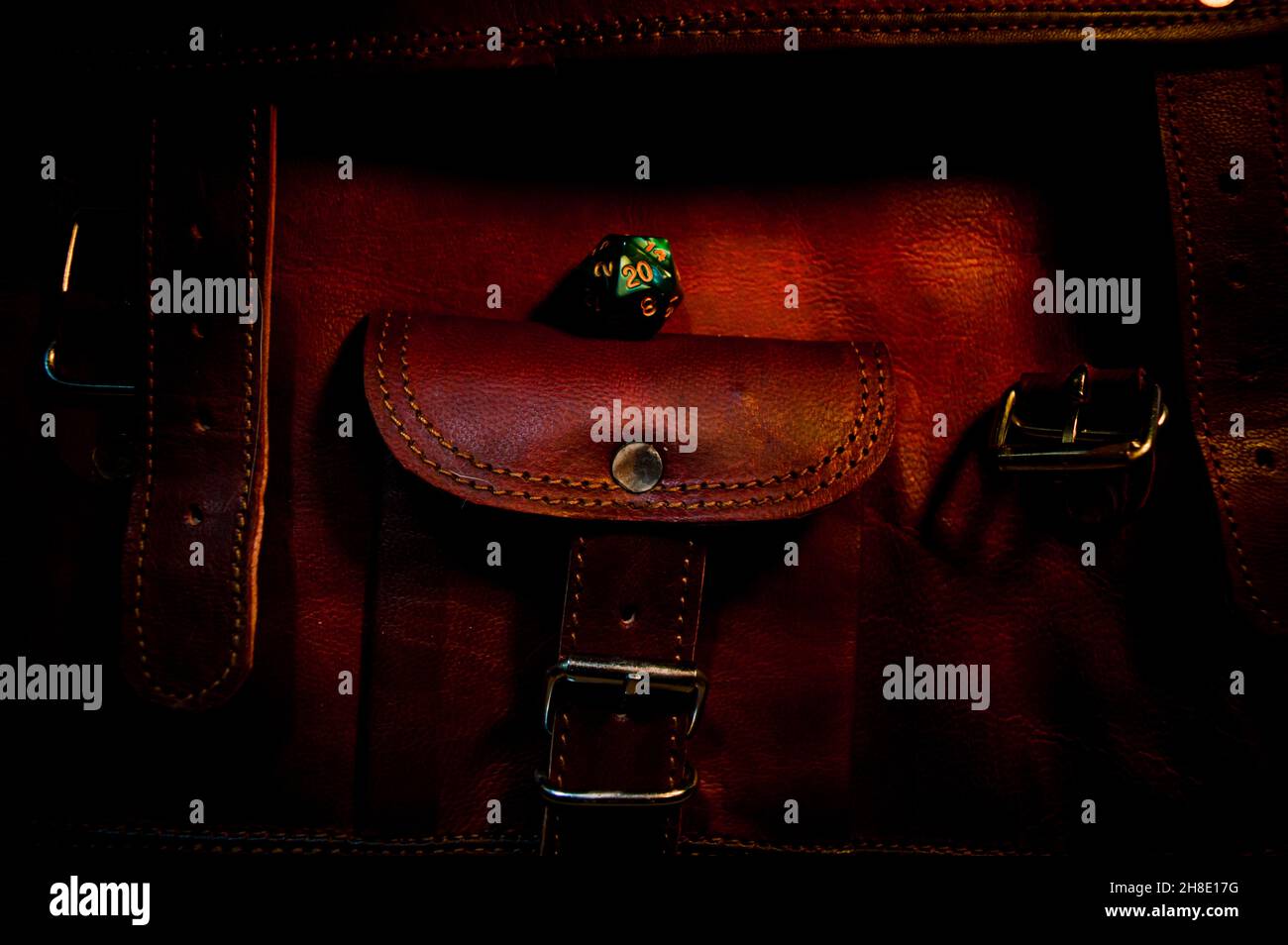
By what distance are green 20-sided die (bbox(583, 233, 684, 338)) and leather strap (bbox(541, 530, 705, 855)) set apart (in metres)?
0.13

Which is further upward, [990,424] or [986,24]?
[986,24]

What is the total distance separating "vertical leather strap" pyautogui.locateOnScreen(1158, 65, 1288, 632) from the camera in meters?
0.42

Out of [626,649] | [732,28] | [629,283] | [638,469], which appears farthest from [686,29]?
[626,649]

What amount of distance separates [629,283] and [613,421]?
8 cm

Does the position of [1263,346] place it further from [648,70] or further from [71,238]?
[71,238]

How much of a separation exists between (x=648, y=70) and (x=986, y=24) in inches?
7.7

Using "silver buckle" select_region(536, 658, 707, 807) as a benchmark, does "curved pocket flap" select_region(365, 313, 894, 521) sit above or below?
above

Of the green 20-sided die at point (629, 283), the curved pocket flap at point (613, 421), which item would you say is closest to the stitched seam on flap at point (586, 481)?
the curved pocket flap at point (613, 421)

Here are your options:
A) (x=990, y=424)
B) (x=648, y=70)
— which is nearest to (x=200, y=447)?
(x=648, y=70)

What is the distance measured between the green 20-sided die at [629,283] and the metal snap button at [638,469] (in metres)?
0.08

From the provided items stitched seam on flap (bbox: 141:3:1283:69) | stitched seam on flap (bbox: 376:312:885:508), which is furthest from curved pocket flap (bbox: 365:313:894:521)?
stitched seam on flap (bbox: 141:3:1283:69)

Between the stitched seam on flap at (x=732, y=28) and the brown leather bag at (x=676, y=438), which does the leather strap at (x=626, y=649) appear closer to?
the brown leather bag at (x=676, y=438)

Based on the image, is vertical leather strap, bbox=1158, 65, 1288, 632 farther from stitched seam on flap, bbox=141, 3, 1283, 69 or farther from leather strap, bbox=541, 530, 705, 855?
leather strap, bbox=541, 530, 705, 855

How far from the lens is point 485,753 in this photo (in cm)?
42
